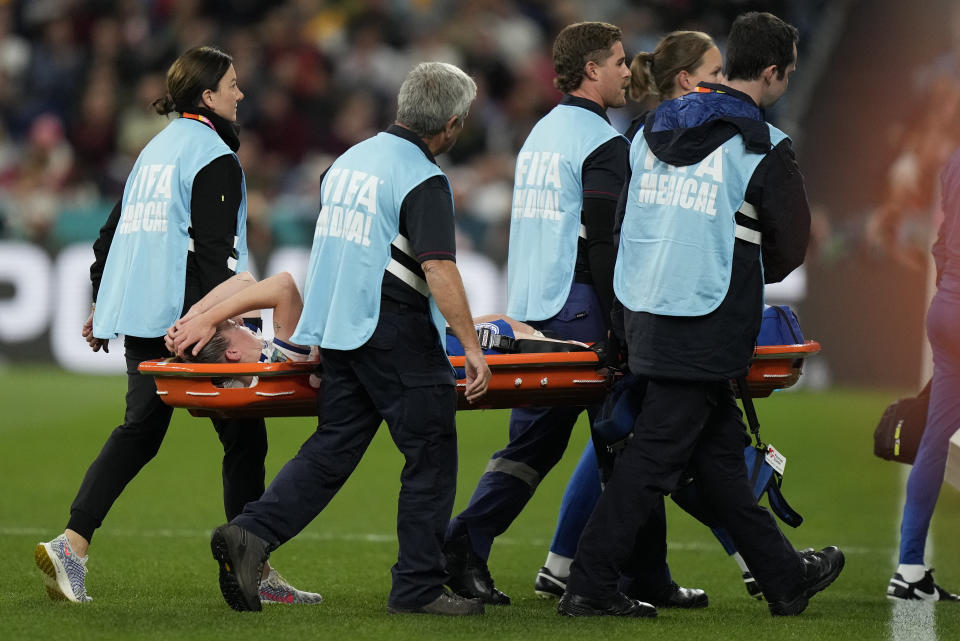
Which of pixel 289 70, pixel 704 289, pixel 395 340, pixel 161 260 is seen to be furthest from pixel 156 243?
pixel 289 70

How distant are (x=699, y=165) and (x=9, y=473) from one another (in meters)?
5.54

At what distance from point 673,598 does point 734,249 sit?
4.41 feet

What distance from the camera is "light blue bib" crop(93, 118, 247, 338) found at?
5281 millimetres

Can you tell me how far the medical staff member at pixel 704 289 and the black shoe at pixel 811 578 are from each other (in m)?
0.01

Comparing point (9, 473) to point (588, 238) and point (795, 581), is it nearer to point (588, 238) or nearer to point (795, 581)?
point (588, 238)

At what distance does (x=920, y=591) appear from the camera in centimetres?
575

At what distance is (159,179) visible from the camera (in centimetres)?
532

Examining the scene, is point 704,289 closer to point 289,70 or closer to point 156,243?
point 156,243

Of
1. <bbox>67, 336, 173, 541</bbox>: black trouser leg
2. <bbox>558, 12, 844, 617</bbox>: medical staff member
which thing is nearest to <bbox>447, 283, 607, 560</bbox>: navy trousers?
<bbox>558, 12, 844, 617</bbox>: medical staff member

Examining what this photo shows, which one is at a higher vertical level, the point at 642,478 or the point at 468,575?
the point at 642,478

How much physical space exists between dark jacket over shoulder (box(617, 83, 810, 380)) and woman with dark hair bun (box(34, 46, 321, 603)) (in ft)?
4.84

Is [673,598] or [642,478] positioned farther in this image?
[673,598]

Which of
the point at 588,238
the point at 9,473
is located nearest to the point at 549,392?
the point at 588,238

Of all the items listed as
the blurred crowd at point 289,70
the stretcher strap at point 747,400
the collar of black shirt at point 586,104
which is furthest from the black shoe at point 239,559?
the blurred crowd at point 289,70
